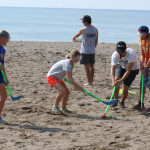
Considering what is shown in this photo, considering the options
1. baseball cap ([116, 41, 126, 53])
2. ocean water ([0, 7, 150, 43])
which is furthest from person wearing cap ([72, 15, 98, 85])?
ocean water ([0, 7, 150, 43])

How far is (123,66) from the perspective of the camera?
7.32 meters

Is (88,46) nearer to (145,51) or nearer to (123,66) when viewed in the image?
(123,66)

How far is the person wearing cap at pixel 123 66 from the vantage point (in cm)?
703

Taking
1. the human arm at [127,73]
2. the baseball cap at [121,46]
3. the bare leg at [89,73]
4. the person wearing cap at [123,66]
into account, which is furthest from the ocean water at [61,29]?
the baseball cap at [121,46]

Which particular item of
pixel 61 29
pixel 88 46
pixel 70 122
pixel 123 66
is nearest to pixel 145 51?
pixel 123 66

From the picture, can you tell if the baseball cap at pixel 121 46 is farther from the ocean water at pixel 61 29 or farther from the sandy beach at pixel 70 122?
the ocean water at pixel 61 29

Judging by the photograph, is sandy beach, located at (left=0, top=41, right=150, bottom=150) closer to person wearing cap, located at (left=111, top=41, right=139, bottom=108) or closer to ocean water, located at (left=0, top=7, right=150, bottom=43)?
person wearing cap, located at (left=111, top=41, right=139, bottom=108)

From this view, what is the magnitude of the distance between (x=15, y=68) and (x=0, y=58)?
5.09 meters

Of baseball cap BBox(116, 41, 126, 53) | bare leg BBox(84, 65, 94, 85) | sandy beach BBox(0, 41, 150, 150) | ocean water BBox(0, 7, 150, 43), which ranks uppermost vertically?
ocean water BBox(0, 7, 150, 43)

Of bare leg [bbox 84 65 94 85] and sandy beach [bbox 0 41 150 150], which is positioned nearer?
sandy beach [bbox 0 41 150 150]

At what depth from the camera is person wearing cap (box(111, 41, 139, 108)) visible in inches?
277

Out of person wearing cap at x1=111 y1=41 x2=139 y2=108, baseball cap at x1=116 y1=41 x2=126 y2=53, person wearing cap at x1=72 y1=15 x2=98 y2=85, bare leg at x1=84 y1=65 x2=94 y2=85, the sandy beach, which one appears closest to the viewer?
the sandy beach

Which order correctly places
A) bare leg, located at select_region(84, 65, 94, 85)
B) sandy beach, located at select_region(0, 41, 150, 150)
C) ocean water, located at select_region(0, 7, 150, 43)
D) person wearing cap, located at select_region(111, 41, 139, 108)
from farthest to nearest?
1. ocean water, located at select_region(0, 7, 150, 43)
2. bare leg, located at select_region(84, 65, 94, 85)
3. person wearing cap, located at select_region(111, 41, 139, 108)
4. sandy beach, located at select_region(0, 41, 150, 150)

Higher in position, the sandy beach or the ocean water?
the ocean water
